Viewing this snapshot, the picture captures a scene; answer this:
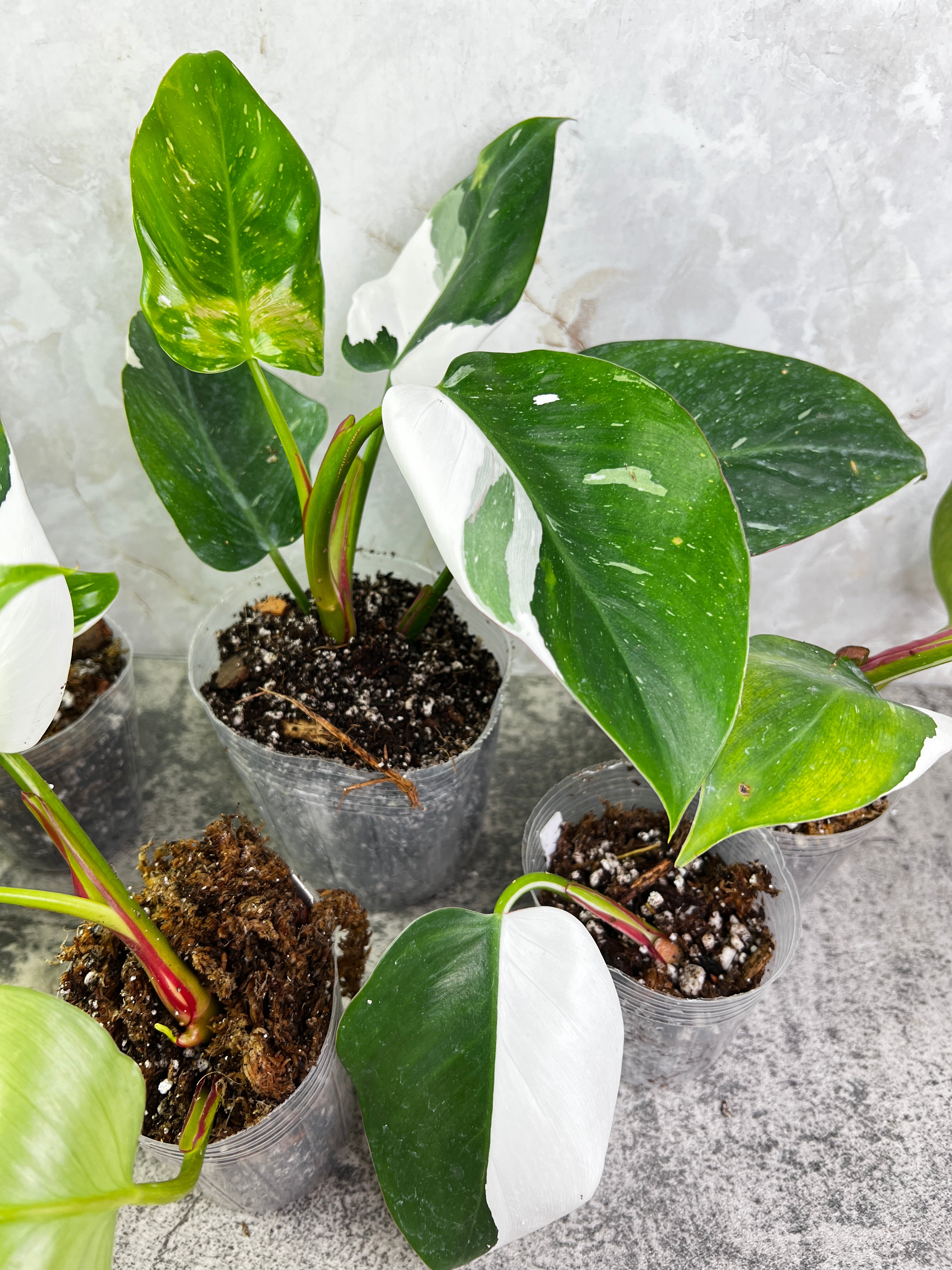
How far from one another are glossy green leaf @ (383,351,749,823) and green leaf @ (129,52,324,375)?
0.73ft

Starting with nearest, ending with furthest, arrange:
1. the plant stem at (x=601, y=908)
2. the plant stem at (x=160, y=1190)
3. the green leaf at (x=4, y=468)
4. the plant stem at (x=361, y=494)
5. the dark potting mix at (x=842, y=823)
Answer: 1. the plant stem at (x=160, y=1190)
2. the green leaf at (x=4, y=468)
3. the plant stem at (x=601, y=908)
4. the plant stem at (x=361, y=494)
5. the dark potting mix at (x=842, y=823)

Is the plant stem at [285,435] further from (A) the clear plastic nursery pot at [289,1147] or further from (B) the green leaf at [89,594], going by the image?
(A) the clear plastic nursery pot at [289,1147]

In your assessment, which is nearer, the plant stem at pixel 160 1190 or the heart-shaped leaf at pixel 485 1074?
the plant stem at pixel 160 1190

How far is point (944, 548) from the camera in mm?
804

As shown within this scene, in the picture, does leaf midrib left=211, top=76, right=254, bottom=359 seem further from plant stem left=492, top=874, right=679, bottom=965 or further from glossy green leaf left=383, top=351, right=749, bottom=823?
plant stem left=492, top=874, right=679, bottom=965

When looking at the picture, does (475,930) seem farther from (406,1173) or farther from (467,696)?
(467,696)

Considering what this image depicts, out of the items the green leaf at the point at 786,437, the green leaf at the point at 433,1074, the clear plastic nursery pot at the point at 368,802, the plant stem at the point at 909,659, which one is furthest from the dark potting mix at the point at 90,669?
the plant stem at the point at 909,659

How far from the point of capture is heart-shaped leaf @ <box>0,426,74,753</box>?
0.41m

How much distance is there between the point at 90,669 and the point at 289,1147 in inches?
20.2

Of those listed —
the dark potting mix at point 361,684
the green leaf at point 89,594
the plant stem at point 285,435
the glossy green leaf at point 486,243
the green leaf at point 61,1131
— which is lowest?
the dark potting mix at point 361,684

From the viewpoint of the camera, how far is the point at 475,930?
1.83 feet

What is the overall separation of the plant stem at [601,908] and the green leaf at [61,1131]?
0.26m

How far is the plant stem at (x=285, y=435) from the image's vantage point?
65cm

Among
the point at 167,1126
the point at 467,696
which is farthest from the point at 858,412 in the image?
the point at 167,1126
